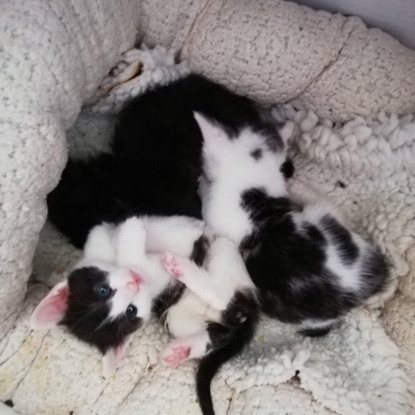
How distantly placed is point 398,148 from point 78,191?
118 cm

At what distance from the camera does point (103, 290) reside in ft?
4.84

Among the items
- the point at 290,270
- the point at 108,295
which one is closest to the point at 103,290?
the point at 108,295

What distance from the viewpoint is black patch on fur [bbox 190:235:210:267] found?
1.72m

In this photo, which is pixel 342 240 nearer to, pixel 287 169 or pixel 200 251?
pixel 287 169

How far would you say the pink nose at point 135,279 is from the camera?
149cm

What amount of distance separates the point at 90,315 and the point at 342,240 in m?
0.86

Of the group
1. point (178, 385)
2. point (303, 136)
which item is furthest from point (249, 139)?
point (178, 385)

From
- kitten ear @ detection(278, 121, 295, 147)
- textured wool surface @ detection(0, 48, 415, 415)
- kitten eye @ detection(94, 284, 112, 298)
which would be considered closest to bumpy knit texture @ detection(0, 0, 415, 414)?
textured wool surface @ detection(0, 48, 415, 415)

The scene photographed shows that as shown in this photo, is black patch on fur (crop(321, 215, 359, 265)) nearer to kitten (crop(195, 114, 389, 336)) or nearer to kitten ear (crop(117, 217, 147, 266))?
kitten (crop(195, 114, 389, 336))

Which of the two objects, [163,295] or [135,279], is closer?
[135,279]

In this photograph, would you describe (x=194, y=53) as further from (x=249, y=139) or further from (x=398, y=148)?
(x=398, y=148)

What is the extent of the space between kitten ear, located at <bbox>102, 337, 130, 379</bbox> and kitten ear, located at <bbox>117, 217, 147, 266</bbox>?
26cm

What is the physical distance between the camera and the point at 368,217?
5.90 ft

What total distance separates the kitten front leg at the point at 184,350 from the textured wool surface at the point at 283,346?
39 mm
